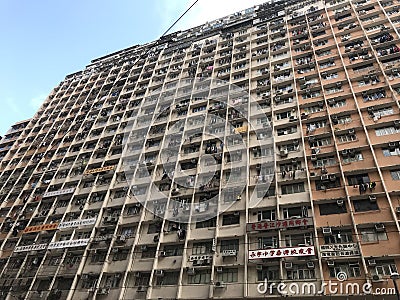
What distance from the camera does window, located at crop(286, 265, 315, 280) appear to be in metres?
16.7

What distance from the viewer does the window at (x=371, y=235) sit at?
16609mm

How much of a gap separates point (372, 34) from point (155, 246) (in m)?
26.4

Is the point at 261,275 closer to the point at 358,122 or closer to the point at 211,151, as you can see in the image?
the point at 211,151

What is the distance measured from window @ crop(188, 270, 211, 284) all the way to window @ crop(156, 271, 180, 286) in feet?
3.12

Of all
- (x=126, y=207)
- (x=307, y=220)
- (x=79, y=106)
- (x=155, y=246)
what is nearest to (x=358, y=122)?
(x=307, y=220)

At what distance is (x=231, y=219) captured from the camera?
2066 centimetres

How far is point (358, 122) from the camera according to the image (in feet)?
72.2

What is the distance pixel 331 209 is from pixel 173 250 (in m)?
10.6

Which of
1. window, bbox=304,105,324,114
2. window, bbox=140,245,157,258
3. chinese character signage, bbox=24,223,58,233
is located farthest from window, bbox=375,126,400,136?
chinese character signage, bbox=24,223,58,233

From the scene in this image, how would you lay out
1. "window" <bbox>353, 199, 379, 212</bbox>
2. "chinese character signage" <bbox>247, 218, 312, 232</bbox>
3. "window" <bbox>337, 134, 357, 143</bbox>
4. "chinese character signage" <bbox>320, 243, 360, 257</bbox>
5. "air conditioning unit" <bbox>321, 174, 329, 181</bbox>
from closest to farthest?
1. "chinese character signage" <bbox>320, 243, 360, 257</bbox>
2. "window" <bbox>353, 199, 379, 212</bbox>
3. "chinese character signage" <bbox>247, 218, 312, 232</bbox>
4. "air conditioning unit" <bbox>321, 174, 329, 181</bbox>
5. "window" <bbox>337, 134, 357, 143</bbox>

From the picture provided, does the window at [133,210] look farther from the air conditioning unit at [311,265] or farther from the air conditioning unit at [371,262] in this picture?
the air conditioning unit at [371,262]

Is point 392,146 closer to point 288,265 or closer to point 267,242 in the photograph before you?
point 267,242

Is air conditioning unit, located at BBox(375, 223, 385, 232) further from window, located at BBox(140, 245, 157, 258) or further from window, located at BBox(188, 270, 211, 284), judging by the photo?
window, located at BBox(140, 245, 157, 258)

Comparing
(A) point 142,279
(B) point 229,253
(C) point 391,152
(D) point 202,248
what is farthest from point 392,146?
(A) point 142,279
